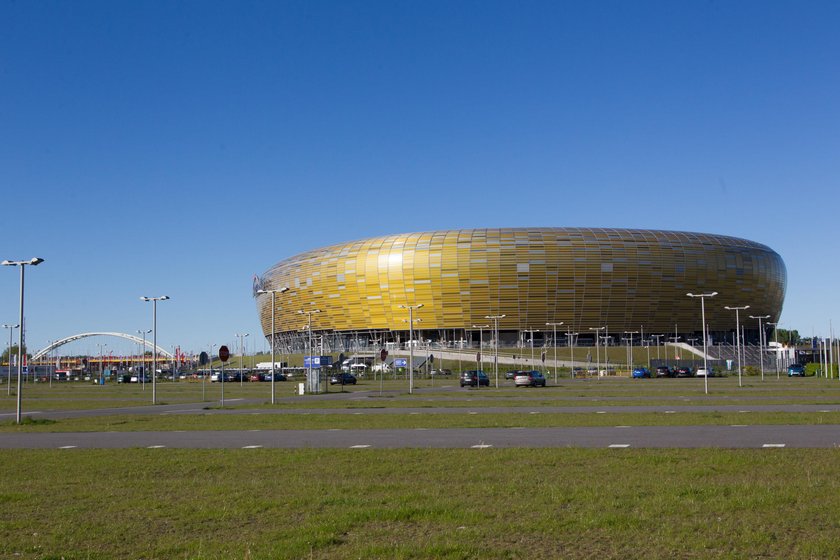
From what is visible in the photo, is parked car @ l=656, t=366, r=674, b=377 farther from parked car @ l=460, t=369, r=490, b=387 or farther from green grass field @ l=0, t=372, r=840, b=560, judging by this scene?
green grass field @ l=0, t=372, r=840, b=560

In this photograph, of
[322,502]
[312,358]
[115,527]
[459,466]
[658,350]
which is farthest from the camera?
[658,350]

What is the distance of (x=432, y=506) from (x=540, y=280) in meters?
128

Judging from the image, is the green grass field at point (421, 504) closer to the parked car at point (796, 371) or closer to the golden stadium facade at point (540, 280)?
the parked car at point (796, 371)

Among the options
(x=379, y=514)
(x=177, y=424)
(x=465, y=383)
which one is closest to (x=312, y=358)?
(x=465, y=383)

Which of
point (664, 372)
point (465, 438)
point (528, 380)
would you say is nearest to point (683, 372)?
point (664, 372)

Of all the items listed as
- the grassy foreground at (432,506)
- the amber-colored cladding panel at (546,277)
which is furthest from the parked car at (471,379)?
the amber-colored cladding panel at (546,277)

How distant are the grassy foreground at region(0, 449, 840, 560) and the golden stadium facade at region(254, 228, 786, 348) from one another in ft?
399

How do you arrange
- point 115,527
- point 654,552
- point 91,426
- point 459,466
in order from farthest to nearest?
point 91,426, point 459,466, point 115,527, point 654,552

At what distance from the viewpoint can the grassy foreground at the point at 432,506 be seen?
866 centimetres

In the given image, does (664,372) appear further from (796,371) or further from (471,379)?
(471,379)

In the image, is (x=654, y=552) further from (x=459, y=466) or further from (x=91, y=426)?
(x=91, y=426)

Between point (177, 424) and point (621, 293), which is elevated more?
point (621, 293)

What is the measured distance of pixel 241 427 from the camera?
2642 cm

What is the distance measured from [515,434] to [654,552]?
45.6 ft
